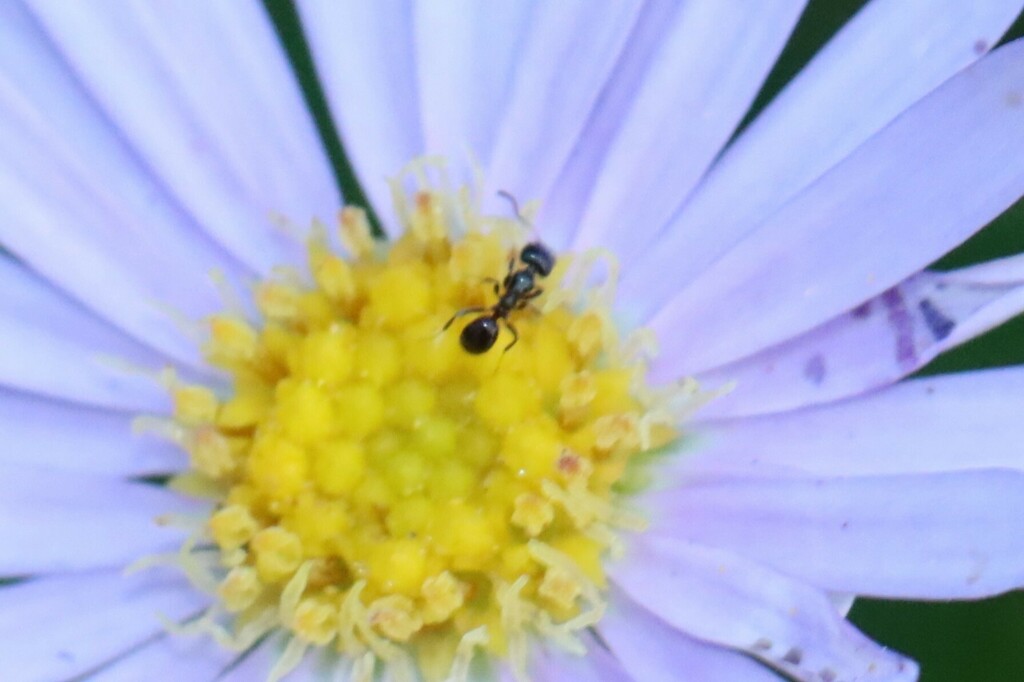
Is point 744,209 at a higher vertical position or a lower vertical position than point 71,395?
lower

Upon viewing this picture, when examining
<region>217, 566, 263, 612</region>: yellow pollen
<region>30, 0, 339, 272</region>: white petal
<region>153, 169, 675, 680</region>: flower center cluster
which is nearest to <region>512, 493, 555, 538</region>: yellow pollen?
<region>153, 169, 675, 680</region>: flower center cluster

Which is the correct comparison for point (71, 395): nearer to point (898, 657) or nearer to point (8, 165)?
point (8, 165)

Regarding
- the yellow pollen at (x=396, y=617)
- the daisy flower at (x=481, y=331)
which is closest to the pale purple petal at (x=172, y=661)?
the daisy flower at (x=481, y=331)

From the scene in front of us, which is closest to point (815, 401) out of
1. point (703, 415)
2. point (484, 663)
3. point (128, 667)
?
point (703, 415)

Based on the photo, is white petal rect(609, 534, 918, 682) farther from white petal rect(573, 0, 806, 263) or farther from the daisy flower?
white petal rect(573, 0, 806, 263)

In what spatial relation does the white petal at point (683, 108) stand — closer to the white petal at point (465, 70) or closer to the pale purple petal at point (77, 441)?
the white petal at point (465, 70)

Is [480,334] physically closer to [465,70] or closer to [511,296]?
[511,296]
